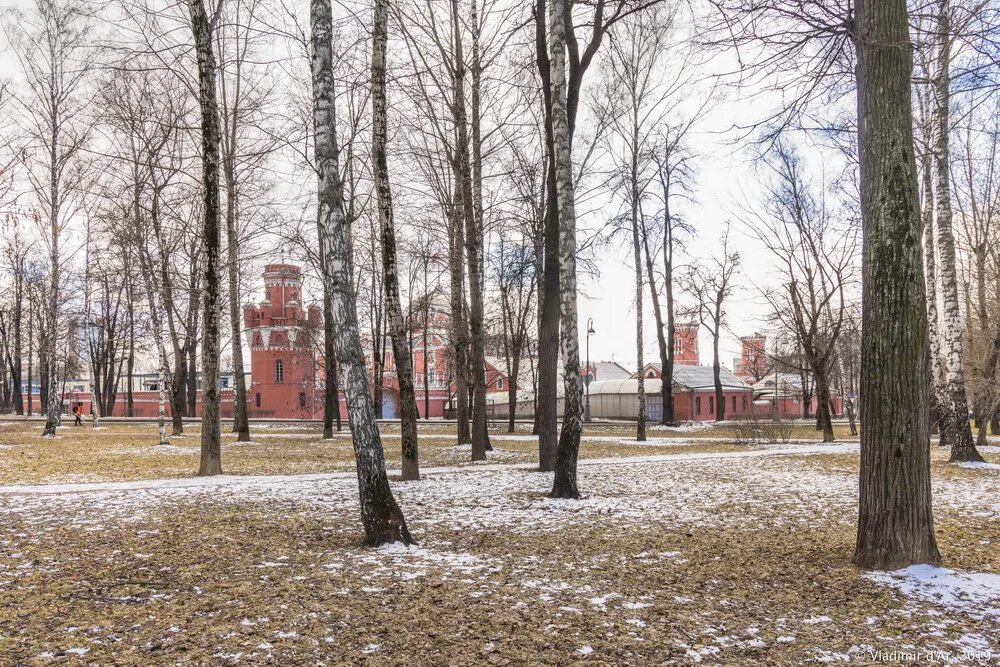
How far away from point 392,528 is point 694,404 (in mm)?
42585

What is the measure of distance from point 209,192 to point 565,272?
20.9ft

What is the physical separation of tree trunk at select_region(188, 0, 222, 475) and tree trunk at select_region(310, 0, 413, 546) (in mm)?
5290

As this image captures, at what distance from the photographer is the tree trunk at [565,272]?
30.0 feet

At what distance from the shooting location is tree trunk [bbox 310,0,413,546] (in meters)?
6.46

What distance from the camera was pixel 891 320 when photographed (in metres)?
5.34

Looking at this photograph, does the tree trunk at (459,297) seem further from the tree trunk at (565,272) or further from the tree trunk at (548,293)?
the tree trunk at (565,272)

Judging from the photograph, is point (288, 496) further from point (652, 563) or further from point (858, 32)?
point (858, 32)

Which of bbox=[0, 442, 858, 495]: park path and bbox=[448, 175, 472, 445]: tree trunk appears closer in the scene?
bbox=[0, 442, 858, 495]: park path

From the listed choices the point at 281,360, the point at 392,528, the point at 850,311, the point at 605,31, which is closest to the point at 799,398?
the point at 850,311

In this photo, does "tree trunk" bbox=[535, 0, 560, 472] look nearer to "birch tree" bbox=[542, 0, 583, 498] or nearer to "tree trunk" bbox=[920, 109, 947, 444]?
"birch tree" bbox=[542, 0, 583, 498]

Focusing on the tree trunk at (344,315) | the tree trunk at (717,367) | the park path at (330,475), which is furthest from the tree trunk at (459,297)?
the tree trunk at (717,367)

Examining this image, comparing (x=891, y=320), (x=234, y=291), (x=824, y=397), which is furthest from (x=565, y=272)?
(x=824, y=397)

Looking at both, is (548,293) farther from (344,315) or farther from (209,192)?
(209,192)

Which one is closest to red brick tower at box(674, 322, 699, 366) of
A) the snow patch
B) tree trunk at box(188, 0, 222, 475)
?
tree trunk at box(188, 0, 222, 475)
